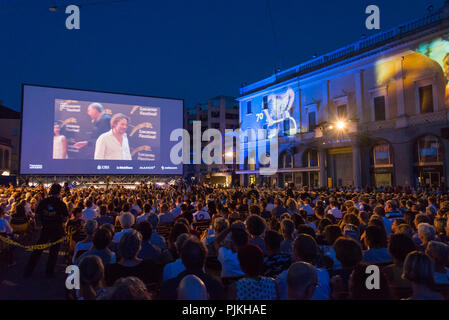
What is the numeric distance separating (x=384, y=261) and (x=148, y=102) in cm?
2995

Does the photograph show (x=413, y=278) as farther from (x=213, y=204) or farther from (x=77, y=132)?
(x=77, y=132)

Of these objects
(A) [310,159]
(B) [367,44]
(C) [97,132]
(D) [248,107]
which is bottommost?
(A) [310,159]

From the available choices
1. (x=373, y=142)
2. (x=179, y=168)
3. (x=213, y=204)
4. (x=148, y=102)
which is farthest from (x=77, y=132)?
(x=373, y=142)

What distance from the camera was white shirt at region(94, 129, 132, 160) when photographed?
28922mm

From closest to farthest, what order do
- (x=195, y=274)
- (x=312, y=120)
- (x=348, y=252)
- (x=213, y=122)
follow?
(x=195, y=274) < (x=348, y=252) < (x=312, y=120) < (x=213, y=122)

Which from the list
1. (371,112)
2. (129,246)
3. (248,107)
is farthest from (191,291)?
(248,107)

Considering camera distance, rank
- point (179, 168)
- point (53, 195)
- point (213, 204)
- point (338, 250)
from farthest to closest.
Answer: point (179, 168) < point (213, 204) < point (53, 195) < point (338, 250)

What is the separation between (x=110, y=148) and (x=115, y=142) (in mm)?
782

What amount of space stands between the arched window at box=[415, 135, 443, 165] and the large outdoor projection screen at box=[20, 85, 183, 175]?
76.3 feet

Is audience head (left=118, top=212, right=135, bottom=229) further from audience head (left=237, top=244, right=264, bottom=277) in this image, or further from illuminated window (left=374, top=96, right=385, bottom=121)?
illuminated window (left=374, top=96, right=385, bottom=121)

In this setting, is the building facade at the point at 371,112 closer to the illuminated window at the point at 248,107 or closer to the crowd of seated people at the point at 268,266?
the illuminated window at the point at 248,107

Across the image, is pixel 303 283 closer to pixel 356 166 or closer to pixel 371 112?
pixel 356 166

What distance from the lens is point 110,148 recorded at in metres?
29.4
